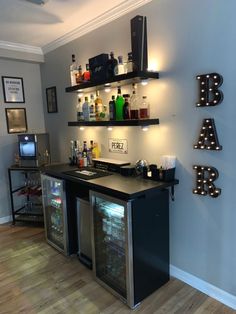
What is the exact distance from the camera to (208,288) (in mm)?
1982

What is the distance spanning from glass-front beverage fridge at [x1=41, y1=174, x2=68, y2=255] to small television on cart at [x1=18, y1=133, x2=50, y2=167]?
0.48 meters

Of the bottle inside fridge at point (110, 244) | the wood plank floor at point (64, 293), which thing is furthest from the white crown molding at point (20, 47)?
the wood plank floor at point (64, 293)

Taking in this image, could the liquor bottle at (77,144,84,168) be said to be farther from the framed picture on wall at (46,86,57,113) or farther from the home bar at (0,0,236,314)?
the framed picture on wall at (46,86,57,113)

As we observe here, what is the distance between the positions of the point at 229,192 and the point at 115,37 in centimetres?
179

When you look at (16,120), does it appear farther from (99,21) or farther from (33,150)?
(99,21)

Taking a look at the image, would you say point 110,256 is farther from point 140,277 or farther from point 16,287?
point 16,287

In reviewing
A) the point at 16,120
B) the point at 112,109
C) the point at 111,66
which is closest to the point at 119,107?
the point at 112,109

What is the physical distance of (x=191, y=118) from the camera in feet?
6.35

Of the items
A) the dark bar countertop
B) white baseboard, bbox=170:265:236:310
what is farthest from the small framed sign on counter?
white baseboard, bbox=170:265:236:310

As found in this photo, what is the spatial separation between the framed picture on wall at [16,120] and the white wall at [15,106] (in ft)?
0.16

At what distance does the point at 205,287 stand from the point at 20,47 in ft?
11.4

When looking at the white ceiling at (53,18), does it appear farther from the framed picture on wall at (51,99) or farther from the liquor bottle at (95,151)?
the liquor bottle at (95,151)

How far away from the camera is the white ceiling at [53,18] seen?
Result: 2205 mm

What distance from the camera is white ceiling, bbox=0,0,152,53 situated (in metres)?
2.21
